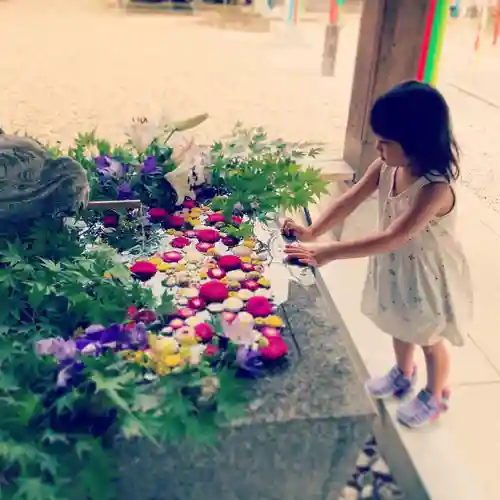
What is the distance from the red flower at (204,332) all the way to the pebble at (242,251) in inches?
11.8

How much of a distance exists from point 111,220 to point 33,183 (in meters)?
0.26

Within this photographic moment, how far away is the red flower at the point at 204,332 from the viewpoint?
1068 mm

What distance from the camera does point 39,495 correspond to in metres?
0.83

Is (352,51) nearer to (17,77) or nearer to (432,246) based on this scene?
(17,77)

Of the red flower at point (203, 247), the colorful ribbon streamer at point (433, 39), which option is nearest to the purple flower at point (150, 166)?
the red flower at point (203, 247)

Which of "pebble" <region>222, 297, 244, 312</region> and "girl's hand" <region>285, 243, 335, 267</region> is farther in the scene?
"pebble" <region>222, 297, 244, 312</region>

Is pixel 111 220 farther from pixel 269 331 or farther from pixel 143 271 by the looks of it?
pixel 269 331

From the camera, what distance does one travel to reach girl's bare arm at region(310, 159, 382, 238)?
1128 millimetres

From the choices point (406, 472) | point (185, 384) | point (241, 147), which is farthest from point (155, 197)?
point (406, 472)

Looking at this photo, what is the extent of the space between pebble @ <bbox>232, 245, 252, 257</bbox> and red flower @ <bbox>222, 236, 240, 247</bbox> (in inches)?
0.9

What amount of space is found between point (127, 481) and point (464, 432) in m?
0.75

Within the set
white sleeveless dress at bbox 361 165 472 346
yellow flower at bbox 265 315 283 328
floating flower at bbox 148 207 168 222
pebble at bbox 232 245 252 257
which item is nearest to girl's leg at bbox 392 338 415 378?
white sleeveless dress at bbox 361 165 472 346

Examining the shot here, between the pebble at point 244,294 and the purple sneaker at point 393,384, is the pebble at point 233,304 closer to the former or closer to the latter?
the pebble at point 244,294

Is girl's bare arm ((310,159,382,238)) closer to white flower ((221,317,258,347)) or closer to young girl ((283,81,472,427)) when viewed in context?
young girl ((283,81,472,427))
